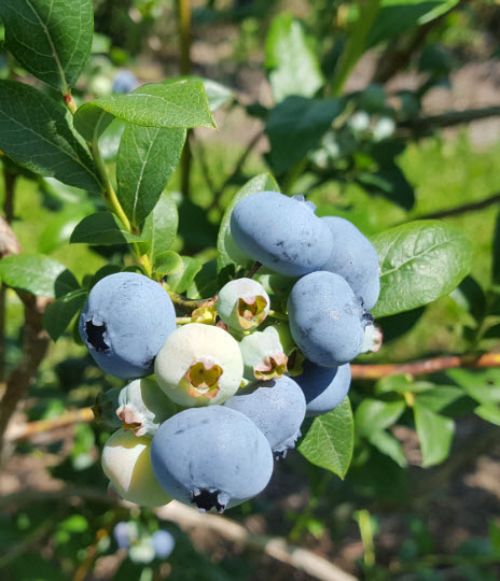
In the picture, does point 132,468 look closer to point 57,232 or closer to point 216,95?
point 57,232

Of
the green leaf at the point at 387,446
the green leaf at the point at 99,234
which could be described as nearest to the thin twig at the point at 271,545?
the green leaf at the point at 387,446

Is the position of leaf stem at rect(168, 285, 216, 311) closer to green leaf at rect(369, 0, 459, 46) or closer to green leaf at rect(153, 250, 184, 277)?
green leaf at rect(153, 250, 184, 277)

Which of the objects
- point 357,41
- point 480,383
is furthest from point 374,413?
point 357,41

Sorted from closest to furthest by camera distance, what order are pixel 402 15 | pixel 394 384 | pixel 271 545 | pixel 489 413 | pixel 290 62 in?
pixel 489 413 → pixel 394 384 → pixel 402 15 → pixel 290 62 → pixel 271 545

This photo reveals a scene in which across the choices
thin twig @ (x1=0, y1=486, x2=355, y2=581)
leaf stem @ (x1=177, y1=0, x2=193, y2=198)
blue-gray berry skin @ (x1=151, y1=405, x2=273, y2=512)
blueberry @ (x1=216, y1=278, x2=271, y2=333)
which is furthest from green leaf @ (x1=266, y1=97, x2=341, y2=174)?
thin twig @ (x1=0, y1=486, x2=355, y2=581)

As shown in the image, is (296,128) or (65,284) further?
(296,128)

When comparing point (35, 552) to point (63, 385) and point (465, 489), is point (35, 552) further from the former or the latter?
point (465, 489)

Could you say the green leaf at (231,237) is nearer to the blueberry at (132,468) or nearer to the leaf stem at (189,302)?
the leaf stem at (189,302)
